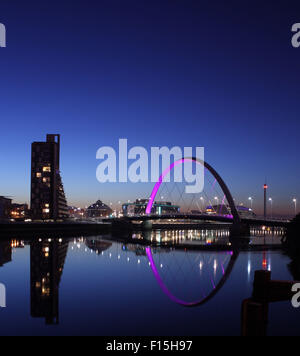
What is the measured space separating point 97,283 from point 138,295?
5350mm

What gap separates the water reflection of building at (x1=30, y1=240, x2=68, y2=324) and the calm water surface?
47mm

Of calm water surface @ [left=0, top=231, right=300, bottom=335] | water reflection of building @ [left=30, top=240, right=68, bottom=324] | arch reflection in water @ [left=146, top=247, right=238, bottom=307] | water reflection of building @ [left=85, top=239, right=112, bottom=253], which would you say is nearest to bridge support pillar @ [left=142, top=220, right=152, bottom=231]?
water reflection of building @ [left=85, top=239, right=112, bottom=253]

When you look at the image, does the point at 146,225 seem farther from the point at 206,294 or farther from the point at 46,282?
the point at 206,294

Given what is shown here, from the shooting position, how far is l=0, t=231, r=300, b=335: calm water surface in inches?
A: 629

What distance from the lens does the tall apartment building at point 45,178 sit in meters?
124

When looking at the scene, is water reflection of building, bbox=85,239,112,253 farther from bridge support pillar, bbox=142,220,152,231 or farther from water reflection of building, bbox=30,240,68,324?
bridge support pillar, bbox=142,220,152,231

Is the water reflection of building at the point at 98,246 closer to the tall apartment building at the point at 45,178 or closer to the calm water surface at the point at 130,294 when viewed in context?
the calm water surface at the point at 130,294

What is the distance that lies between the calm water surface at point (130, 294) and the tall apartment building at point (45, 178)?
268 ft

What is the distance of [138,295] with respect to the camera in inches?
929

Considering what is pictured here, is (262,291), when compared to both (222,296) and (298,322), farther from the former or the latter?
(222,296)

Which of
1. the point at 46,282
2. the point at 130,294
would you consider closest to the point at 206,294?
the point at 130,294

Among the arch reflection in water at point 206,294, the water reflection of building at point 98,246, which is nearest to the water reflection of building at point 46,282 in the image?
the arch reflection in water at point 206,294

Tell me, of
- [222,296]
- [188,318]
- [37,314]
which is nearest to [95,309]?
[37,314]
